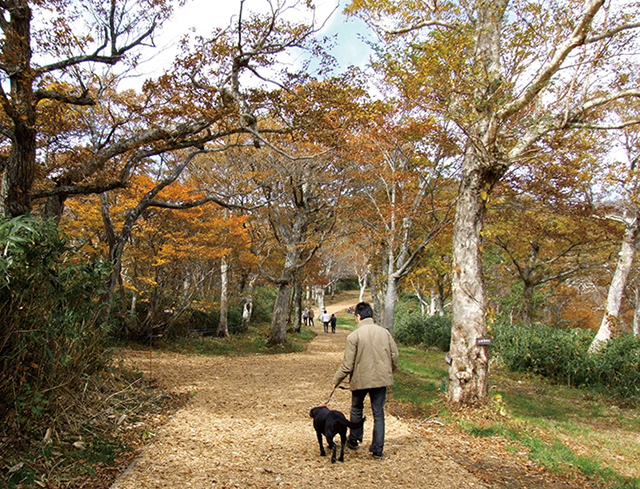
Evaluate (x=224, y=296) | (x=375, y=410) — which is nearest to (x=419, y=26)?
(x=375, y=410)

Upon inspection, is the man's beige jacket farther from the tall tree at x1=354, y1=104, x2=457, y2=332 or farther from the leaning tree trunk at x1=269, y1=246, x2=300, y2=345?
the leaning tree trunk at x1=269, y1=246, x2=300, y2=345

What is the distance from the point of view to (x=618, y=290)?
11.7 m

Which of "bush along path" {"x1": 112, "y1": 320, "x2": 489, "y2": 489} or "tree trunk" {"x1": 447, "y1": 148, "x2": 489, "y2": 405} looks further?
"tree trunk" {"x1": 447, "y1": 148, "x2": 489, "y2": 405}

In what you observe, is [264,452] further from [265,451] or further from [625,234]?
[625,234]

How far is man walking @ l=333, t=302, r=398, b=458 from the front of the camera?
13.7 ft

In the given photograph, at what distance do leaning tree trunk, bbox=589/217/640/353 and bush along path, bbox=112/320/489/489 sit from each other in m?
8.49

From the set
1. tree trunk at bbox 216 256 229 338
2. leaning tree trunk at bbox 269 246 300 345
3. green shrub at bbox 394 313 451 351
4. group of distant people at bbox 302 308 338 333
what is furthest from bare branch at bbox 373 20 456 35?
group of distant people at bbox 302 308 338 333

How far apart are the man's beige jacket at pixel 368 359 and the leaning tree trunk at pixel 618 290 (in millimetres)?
10137

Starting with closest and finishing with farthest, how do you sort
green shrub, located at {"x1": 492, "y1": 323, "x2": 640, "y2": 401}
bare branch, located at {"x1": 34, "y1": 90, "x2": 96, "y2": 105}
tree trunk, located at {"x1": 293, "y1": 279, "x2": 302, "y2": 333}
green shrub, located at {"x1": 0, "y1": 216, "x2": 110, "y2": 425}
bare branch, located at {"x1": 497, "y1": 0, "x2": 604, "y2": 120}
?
green shrub, located at {"x1": 0, "y1": 216, "x2": 110, "y2": 425}
bare branch, located at {"x1": 497, "y1": 0, "x2": 604, "y2": 120}
bare branch, located at {"x1": 34, "y1": 90, "x2": 96, "y2": 105}
green shrub, located at {"x1": 492, "y1": 323, "x2": 640, "y2": 401}
tree trunk, located at {"x1": 293, "y1": 279, "x2": 302, "y2": 333}

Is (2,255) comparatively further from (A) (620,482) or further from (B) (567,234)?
(B) (567,234)

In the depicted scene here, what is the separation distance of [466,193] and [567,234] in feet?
37.9

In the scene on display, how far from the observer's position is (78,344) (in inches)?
185

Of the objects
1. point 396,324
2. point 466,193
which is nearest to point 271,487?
point 466,193

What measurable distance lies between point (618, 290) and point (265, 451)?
12.1m
